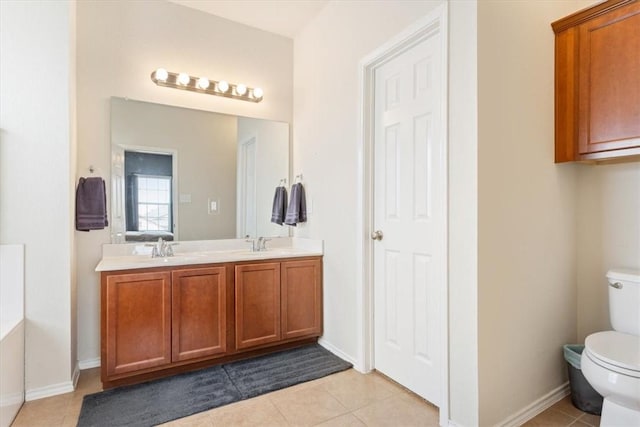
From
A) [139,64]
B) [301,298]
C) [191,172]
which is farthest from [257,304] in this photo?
[139,64]

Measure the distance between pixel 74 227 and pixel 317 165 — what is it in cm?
180

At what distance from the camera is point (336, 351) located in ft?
8.70

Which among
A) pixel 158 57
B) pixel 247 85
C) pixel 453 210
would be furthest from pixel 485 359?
pixel 158 57

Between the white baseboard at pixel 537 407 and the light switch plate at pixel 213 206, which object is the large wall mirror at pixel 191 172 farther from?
the white baseboard at pixel 537 407

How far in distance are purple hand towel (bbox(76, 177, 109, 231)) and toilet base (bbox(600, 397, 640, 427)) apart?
301cm

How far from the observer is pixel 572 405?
193cm

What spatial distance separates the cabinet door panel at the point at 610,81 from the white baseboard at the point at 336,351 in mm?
1954

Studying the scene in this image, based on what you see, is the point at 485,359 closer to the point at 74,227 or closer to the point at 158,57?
the point at 74,227

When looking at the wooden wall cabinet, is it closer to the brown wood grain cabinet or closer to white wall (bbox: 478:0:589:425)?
Answer: white wall (bbox: 478:0:589:425)

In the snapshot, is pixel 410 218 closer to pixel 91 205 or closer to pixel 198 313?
pixel 198 313

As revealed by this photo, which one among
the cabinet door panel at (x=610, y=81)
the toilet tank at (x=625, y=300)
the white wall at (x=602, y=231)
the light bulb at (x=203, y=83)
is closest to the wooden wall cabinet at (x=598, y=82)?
the cabinet door panel at (x=610, y=81)

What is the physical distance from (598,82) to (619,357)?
4.52ft

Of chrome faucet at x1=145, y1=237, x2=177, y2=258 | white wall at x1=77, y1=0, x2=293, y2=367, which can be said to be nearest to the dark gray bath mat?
white wall at x1=77, y1=0, x2=293, y2=367

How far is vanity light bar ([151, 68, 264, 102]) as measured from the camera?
2.67 m
